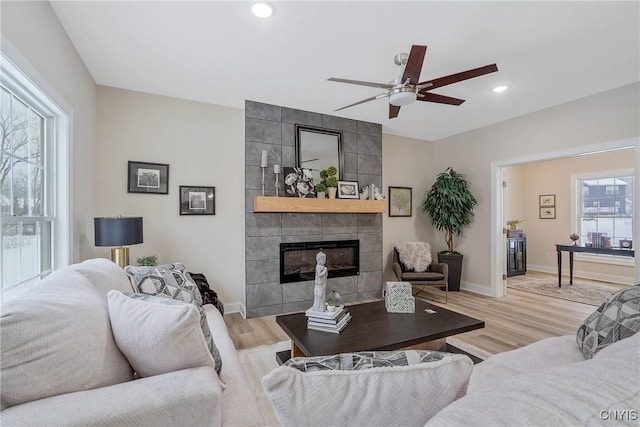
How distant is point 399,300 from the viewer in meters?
2.46

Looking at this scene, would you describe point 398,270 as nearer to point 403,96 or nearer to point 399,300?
point 399,300

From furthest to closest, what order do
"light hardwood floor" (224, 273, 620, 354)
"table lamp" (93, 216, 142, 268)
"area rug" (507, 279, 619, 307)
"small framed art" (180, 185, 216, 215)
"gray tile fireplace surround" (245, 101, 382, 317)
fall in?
"area rug" (507, 279, 619, 307), "gray tile fireplace surround" (245, 101, 382, 317), "small framed art" (180, 185, 216, 215), "light hardwood floor" (224, 273, 620, 354), "table lamp" (93, 216, 142, 268)

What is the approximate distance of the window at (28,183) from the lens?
1645 millimetres

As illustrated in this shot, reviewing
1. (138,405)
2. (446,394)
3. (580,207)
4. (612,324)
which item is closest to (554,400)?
(446,394)

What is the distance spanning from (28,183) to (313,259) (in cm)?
298

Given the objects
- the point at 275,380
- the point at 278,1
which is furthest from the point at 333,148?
the point at 275,380

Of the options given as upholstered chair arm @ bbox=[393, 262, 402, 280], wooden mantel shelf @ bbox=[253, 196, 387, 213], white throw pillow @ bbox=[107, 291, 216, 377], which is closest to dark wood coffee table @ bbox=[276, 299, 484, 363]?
white throw pillow @ bbox=[107, 291, 216, 377]

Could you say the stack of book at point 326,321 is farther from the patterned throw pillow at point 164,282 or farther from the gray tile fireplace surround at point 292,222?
the gray tile fireplace surround at point 292,222

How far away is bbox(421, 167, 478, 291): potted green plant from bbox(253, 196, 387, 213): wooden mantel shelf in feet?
3.88

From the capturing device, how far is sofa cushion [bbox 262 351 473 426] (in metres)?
0.54

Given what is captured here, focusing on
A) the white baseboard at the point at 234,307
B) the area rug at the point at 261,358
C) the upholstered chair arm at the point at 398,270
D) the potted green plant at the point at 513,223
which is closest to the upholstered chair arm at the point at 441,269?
the upholstered chair arm at the point at 398,270

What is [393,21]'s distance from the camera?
216 centimetres

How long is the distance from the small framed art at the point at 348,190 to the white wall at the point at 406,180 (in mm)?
914

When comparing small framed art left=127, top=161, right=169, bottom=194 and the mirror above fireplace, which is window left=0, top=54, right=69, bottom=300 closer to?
small framed art left=127, top=161, right=169, bottom=194
